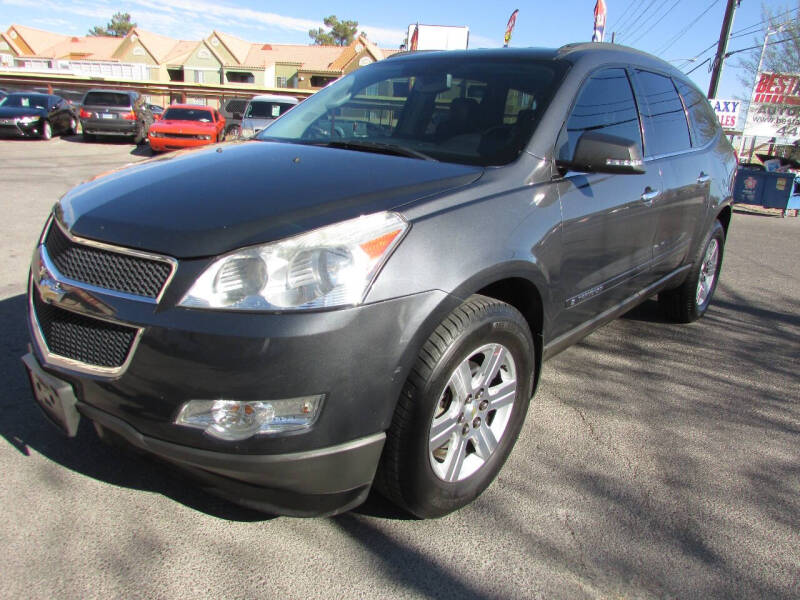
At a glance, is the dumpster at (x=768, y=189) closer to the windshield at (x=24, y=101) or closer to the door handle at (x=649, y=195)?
the door handle at (x=649, y=195)

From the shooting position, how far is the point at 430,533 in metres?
2.41

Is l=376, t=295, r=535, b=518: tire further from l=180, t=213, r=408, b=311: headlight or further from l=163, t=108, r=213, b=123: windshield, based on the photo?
l=163, t=108, r=213, b=123: windshield

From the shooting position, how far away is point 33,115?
18812mm

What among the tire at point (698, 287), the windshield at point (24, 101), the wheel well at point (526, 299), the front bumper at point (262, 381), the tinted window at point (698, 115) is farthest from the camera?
the windshield at point (24, 101)

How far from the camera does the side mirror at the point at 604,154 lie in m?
2.71

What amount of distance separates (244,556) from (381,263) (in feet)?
3.86

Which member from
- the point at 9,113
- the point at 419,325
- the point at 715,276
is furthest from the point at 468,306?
the point at 9,113

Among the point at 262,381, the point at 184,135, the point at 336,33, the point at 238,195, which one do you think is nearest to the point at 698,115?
the point at 238,195

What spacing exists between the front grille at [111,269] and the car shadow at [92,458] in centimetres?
58

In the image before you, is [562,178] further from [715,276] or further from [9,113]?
[9,113]

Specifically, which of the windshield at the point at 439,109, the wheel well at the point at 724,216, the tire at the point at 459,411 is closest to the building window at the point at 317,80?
the wheel well at the point at 724,216

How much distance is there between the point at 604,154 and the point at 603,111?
2.21 feet

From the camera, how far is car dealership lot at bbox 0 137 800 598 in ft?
7.04

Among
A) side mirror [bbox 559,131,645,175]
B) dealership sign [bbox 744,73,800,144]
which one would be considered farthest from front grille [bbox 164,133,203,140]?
dealership sign [bbox 744,73,800,144]
